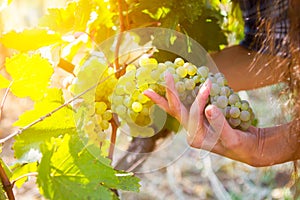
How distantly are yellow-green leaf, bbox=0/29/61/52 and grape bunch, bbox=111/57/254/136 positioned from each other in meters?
0.17

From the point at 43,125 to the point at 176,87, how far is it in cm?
22

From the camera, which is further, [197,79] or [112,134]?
Result: [112,134]

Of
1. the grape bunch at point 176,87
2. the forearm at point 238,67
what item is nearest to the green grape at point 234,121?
the grape bunch at point 176,87

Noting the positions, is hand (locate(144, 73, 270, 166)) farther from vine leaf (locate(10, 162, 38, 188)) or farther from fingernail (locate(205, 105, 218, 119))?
vine leaf (locate(10, 162, 38, 188))

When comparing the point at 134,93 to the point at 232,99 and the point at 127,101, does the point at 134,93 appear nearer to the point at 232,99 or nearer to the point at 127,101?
the point at 127,101

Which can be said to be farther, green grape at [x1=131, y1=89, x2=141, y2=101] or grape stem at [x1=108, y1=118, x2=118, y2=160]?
grape stem at [x1=108, y1=118, x2=118, y2=160]

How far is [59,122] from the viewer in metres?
0.91

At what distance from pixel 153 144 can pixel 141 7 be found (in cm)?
55

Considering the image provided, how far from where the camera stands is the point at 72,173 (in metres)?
0.77

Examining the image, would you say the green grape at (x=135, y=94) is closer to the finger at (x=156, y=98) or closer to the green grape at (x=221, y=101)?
the finger at (x=156, y=98)

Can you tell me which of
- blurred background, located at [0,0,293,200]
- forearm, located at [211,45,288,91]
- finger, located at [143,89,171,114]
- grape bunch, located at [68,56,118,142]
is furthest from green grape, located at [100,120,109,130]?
blurred background, located at [0,0,293,200]

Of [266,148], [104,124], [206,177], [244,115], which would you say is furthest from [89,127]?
[206,177]

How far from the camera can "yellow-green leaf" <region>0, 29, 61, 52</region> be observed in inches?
38.7

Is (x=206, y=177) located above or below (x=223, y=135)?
below
